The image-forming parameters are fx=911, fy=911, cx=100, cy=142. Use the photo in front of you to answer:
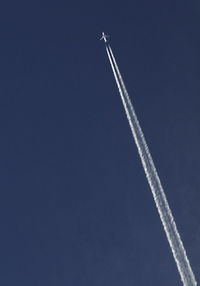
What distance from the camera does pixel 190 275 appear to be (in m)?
192

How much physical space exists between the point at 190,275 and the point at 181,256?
6028 millimetres

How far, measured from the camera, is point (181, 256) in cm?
19662
